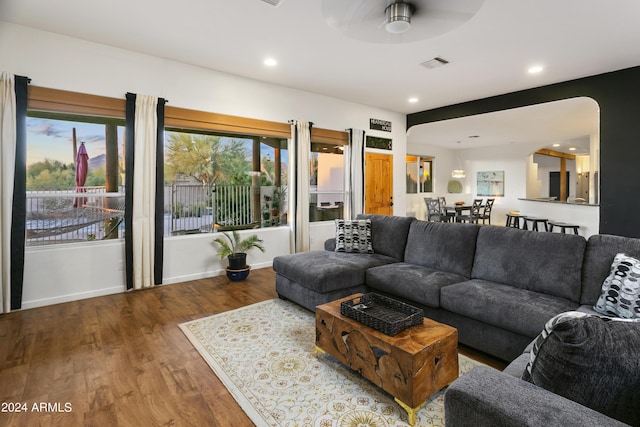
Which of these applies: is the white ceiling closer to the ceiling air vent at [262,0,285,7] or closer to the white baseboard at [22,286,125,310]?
the ceiling air vent at [262,0,285,7]

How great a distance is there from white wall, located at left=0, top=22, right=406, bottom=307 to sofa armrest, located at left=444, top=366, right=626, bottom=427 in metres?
4.08

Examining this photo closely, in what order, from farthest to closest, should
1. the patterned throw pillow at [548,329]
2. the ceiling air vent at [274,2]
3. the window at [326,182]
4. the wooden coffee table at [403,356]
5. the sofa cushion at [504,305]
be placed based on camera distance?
the window at [326,182] < the ceiling air vent at [274,2] < the sofa cushion at [504,305] < the wooden coffee table at [403,356] < the patterned throw pillow at [548,329]

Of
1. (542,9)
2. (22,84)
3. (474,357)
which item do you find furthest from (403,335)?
(22,84)

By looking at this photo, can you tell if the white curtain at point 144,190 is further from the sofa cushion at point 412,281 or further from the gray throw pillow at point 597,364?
the gray throw pillow at point 597,364

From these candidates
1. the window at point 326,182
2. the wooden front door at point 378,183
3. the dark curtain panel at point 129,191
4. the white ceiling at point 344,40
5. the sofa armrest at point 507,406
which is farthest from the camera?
the wooden front door at point 378,183

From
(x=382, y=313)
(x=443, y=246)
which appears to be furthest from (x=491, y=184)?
(x=382, y=313)

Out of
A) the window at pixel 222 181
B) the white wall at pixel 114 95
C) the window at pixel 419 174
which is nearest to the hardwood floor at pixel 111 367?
the white wall at pixel 114 95

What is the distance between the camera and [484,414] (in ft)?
3.21

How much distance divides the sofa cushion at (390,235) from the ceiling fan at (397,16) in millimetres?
1956

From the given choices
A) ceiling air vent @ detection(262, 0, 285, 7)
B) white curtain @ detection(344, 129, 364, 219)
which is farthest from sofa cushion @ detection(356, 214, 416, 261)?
ceiling air vent @ detection(262, 0, 285, 7)

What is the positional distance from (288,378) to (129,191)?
10.1 ft

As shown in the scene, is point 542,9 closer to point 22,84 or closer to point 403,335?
point 403,335

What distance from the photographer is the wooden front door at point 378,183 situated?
6.67 metres

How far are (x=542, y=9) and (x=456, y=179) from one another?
30.6ft
